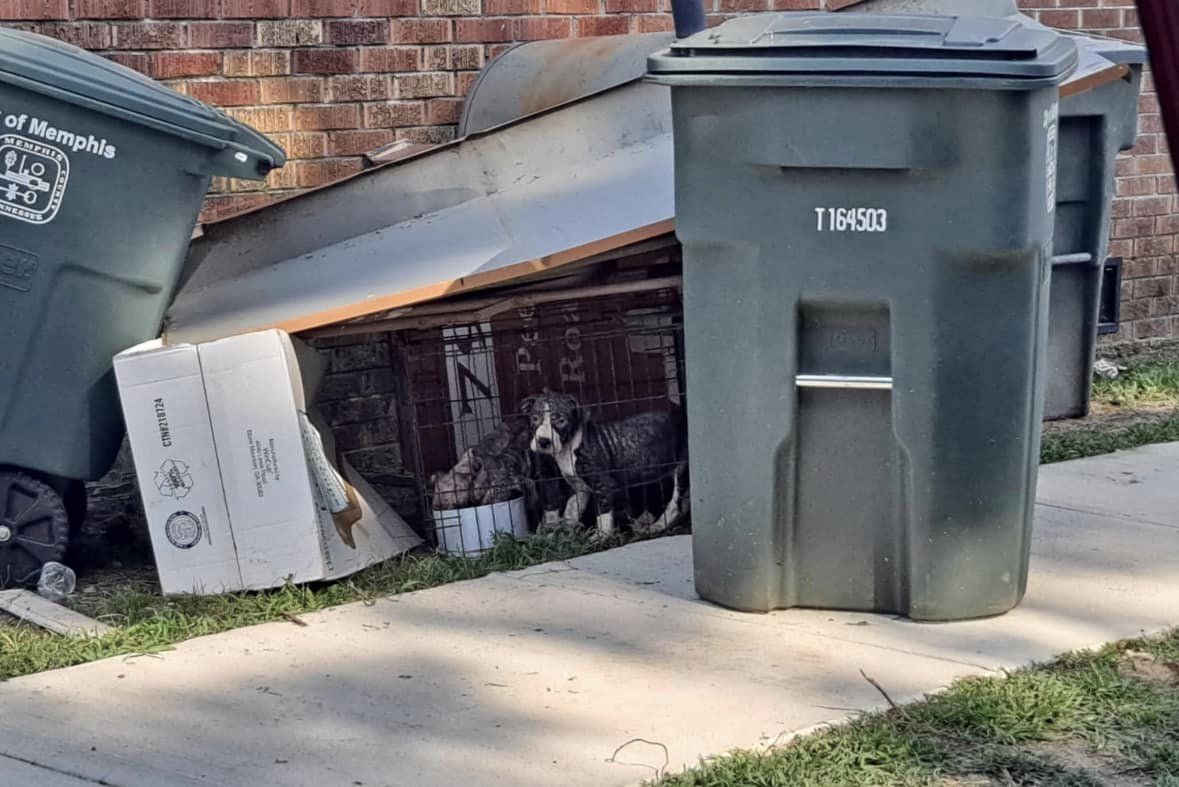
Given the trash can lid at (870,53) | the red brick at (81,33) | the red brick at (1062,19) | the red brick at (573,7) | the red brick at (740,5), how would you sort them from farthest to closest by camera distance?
1. the red brick at (1062,19)
2. the red brick at (740,5)
3. the red brick at (573,7)
4. the red brick at (81,33)
5. the trash can lid at (870,53)

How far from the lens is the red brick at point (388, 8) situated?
615cm

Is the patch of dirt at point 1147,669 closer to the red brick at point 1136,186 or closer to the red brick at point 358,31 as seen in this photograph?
the red brick at point 358,31

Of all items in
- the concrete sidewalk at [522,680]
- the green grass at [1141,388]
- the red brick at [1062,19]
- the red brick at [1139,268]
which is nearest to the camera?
the concrete sidewalk at [522,680]

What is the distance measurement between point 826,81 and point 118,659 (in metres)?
2.17

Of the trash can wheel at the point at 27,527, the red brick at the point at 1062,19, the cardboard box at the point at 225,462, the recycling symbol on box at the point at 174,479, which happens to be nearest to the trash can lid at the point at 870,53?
the cardboard box at the point at 225,462

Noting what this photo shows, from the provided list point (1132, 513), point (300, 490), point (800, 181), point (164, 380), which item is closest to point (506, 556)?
point (300, 490)

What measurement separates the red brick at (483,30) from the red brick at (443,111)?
0.23 m

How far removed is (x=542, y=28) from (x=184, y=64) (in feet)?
4.79

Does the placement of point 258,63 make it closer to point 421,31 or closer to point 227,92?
point 227,92

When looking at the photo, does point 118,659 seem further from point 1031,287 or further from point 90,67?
point 1031,287

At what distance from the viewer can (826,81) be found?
3.97 metres

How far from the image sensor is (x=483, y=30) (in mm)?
6426

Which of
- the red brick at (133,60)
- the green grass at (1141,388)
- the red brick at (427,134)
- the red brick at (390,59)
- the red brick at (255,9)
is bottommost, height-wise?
the green grass at (1141,388)

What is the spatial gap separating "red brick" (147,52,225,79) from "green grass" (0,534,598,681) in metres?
1.78
